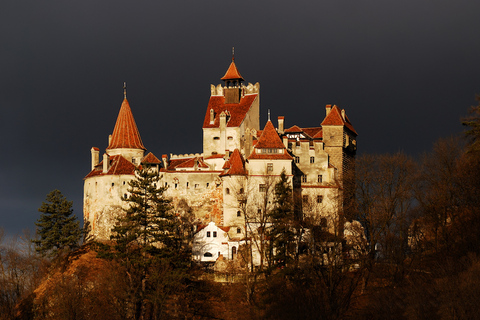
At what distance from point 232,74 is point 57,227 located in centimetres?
3083

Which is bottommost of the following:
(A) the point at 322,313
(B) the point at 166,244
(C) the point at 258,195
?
(A) the point at 322,313

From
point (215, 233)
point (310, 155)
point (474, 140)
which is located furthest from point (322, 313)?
point (310, 155)

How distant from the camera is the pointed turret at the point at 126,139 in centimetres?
9819

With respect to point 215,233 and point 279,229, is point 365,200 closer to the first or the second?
point 279,229

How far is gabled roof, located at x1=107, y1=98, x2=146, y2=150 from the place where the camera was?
9856 cm

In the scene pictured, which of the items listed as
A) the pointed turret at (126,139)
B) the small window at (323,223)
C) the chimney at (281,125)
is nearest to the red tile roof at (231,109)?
the chimney at (281,125)

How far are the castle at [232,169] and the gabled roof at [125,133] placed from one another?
4.9 inches

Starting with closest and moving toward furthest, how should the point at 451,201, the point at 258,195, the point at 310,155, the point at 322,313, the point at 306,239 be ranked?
1. the point at 322,313
2. the point at 451,201
3. the point at 306,239
4. the point at 258,195
5. the point at 310,155

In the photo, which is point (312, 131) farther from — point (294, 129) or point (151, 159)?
point (151, 159)

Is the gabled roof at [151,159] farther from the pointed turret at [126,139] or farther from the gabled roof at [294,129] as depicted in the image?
the gabled roof at [294,129]

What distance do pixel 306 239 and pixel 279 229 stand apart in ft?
11.5

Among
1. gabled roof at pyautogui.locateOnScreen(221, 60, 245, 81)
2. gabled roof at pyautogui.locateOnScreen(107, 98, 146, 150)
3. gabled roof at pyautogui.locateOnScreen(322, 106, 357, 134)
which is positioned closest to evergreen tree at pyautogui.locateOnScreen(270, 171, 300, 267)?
gabled roof at pyautogui.locateOnScreen(322, 106, 357, 134)

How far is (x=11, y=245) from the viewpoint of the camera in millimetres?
89188

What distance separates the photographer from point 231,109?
329ft
